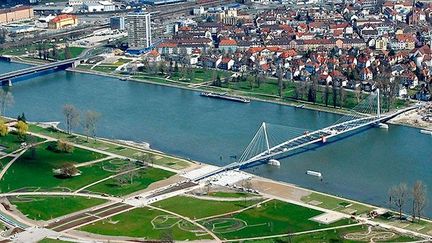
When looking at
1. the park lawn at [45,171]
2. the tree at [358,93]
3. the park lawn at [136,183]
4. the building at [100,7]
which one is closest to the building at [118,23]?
the building at [100,7]

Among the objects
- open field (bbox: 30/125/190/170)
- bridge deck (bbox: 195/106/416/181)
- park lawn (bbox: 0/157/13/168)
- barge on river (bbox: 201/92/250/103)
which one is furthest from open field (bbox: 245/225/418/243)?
barge on river (bbox: 201/92/250/103)

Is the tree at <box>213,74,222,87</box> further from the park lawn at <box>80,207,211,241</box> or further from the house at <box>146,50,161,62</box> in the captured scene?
the park lawn at <box>80,207,211,241</box>

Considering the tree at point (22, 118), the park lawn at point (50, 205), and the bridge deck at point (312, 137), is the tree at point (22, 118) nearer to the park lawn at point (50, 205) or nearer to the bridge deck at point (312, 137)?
the park lawn at point (50, 205)

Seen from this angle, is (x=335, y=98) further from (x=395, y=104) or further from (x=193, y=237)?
(x=193, y=237)

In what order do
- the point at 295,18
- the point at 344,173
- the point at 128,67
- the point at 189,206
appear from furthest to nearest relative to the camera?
the point at 295,18 < the point at 128,67 < the point at 344,173 < the point at 189,206

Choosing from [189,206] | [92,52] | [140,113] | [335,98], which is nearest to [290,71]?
[335,98]

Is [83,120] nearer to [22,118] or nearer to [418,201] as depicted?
[22,118]

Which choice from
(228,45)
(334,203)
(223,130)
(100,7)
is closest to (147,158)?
(223,130)
